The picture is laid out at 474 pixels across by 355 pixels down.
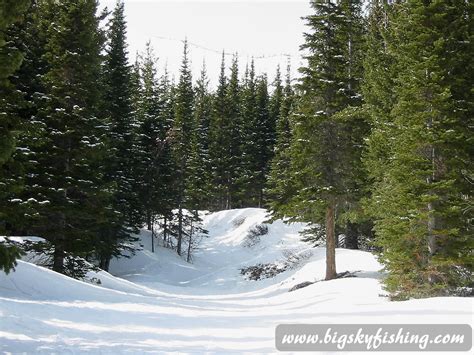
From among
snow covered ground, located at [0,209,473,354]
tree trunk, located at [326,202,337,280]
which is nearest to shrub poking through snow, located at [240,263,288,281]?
snow covered ground, located at [0,209,473,354]

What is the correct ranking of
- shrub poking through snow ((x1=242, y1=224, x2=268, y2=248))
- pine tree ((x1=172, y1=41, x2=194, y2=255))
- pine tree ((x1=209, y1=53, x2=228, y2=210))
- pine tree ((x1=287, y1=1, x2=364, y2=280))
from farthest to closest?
1. pine tree ((x1=209, y1=53, x2=228, y2=210))
2. shrub poking through snow ((x1=242, y1=224, x2=268, y2=248))
3. pine tree ((x1=172, y1=41, x2=194, y2=255))
4. pine tree ((x1=287, y1=1, x2=364, y2=280))

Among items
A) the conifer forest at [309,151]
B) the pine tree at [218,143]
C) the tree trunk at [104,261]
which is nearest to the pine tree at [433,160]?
the conifer forest at [309,151]

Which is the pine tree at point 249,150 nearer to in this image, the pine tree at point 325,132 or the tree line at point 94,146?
the tree line at point 94,146

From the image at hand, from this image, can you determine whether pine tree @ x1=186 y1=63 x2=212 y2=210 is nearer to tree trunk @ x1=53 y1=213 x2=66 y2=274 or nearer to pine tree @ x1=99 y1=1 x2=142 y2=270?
pine tree @ x1=99 y1=1 x2=142 y2=270

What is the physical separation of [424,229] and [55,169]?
14.8 metres

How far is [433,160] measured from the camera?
1414 centimetres

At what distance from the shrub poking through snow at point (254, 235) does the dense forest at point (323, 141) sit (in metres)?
7.31

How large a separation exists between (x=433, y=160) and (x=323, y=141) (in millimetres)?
7849

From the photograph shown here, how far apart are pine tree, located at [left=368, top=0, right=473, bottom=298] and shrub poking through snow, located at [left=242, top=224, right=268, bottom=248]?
25674mm

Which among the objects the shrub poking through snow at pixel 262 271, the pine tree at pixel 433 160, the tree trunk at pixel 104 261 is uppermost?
the pine tree at pixel 433 160

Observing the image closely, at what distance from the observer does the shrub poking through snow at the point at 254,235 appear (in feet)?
131

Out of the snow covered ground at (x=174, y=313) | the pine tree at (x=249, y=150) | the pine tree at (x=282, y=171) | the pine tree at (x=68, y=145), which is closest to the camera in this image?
the snow covered ground at (x=174, y=313)

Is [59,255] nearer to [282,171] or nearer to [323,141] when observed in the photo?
[323,141]

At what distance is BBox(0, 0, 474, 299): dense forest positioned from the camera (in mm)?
13703
